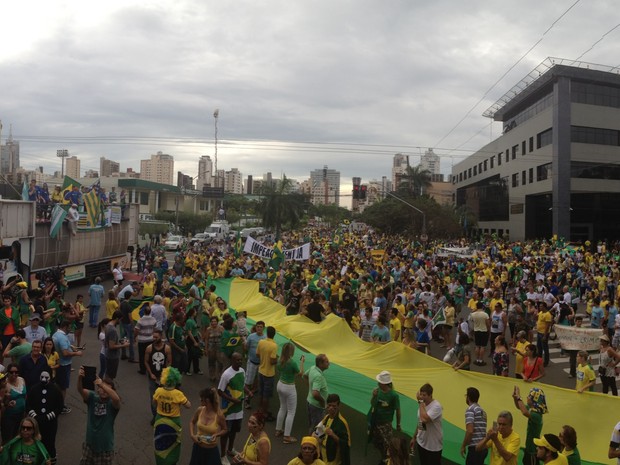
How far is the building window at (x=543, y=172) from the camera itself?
46.5 meters

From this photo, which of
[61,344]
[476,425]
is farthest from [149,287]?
[476,425]

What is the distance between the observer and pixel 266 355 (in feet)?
27.3

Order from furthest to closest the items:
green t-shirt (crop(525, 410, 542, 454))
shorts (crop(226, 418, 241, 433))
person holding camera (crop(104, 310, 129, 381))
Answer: person holding camera (crop(104, 310, 129, 381)) < shorts (crop(226, 418, 241, 433)) < green t-shirt (crop(525, 410, 542, 454))

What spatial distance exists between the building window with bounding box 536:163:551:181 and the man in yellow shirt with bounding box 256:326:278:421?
44.0m

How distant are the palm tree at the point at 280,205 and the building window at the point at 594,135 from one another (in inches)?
1039

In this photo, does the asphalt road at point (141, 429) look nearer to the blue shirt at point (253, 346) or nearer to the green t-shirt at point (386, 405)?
the green t-shirt at point (386, 405)

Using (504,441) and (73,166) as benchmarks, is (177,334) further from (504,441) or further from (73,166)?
A: (73,166)

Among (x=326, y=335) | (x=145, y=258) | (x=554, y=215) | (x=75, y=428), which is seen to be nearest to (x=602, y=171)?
(x=554, y=215)

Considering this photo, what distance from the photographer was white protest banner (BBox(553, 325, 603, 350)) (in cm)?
1121

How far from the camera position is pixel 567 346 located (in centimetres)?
1162

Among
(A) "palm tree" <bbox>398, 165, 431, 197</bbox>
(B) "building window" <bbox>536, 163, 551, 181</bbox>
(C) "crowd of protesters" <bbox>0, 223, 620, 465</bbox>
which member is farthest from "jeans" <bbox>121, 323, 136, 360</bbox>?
(A) "palm tree" <bbox>398, 165, 431, 197</bbox>

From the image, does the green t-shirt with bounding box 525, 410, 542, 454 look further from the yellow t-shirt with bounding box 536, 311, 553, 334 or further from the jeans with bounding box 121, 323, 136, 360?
the jeans with bounding box 121, 323, 136, 360

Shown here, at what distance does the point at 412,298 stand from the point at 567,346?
4728 millimetres

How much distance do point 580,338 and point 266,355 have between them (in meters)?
7.14
